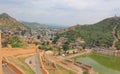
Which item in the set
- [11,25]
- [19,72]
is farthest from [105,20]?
[19,72]

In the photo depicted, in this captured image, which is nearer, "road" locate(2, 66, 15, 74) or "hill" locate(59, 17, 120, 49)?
"road" locate(2, 66, 15, 74)

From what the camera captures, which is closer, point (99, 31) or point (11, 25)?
point (99, 31)

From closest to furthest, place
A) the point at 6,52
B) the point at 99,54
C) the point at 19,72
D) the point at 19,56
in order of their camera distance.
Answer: the point at 19,72, the point at 6,52, the point at 19,56, the point at 99,54

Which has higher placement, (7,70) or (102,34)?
(7,70)

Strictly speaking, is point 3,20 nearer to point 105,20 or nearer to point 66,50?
point 105,20

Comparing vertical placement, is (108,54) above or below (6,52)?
below

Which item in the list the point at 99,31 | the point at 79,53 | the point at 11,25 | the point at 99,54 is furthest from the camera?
the point at 11,25

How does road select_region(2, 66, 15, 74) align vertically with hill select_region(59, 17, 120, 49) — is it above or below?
above
